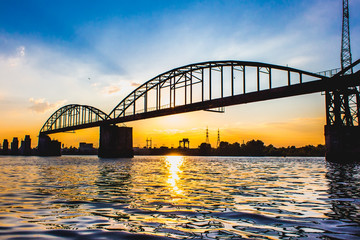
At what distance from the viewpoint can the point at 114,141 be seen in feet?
316

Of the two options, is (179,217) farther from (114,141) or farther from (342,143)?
(114,141)

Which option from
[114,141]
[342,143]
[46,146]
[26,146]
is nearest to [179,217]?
[342,143]

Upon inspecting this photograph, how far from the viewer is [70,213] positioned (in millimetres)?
8227

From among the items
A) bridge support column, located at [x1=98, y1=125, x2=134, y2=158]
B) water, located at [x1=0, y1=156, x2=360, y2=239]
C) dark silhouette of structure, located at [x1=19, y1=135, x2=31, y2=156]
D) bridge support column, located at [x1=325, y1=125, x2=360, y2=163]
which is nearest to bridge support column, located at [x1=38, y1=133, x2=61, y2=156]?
dark silhouette of structure, located at [x1=19, y1=135, x2=31, y2=156]

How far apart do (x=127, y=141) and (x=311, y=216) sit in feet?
306

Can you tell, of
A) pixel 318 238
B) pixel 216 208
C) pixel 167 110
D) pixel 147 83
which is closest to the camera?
pixel 318 238

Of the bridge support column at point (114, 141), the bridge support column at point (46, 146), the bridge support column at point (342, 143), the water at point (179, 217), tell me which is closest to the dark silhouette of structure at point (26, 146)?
the bridge support column at point (46, 146)

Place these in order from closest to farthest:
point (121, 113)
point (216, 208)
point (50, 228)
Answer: point (50, 228)
point (216, 208)
point (121, 113)

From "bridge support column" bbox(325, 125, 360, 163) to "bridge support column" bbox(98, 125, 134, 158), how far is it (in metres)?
65.8

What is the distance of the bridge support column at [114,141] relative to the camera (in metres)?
95.2

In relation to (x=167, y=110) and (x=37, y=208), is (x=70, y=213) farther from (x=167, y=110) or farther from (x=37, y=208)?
(x=167, y=110)

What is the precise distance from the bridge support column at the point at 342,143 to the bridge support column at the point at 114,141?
216 ft

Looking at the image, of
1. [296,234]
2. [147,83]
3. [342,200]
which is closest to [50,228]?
[296,234]

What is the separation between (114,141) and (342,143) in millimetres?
68418
